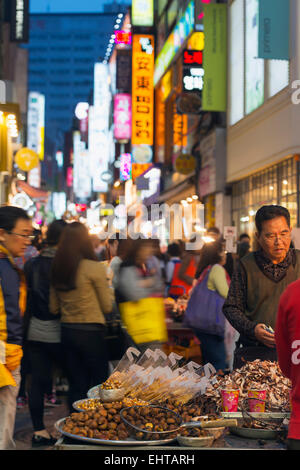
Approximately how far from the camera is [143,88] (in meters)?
36.4

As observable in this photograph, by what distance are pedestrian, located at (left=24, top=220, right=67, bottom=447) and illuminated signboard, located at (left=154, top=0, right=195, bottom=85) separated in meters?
19.2

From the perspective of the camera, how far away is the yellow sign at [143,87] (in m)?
36.3

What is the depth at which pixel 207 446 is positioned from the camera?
141 inches

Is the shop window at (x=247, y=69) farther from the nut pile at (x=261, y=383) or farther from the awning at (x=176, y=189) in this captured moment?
the nut pile at (x=261, y=383)

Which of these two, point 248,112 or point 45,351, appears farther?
point 248,112

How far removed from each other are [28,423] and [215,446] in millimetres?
5526

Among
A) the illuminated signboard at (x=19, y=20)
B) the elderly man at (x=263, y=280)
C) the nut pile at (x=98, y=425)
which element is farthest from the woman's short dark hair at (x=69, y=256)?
the illuminated signboard at (x=19, y=20)

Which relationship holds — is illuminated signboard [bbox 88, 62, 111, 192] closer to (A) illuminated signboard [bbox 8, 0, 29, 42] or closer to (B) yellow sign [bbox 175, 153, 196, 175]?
(A) illuminated signboard [bbox 8, 0, 29, 42]

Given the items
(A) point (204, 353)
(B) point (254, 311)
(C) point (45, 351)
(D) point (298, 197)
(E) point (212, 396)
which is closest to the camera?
(E) point (212, 396)

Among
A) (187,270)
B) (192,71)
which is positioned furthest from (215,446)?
(192,71)

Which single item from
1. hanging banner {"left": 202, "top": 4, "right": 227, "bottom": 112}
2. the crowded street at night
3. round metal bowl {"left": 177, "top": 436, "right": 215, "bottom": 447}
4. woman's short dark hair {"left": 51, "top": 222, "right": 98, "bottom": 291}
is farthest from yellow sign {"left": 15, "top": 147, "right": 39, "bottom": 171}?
round metal bowl {"left": 177, "top": 436, "right": 215, "bottom": 447}
